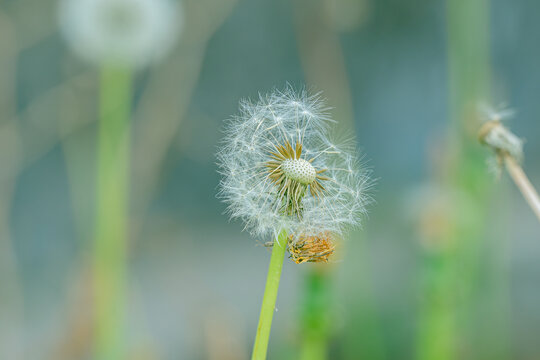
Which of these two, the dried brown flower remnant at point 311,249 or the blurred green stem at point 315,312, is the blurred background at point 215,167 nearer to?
the blurred green stem at point 315,312

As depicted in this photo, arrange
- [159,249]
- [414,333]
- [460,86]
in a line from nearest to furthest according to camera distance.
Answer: [460,86], [414,333], [159,249]

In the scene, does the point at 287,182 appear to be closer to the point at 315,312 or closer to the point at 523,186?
the point at 523,186

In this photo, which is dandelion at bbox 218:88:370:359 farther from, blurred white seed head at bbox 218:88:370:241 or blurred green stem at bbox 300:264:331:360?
blurred green stem at bbox 300:264:331:360

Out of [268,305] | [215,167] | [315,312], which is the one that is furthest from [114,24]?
[268,305]

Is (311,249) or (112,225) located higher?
(112,225)

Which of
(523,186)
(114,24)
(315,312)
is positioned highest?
(114,24)

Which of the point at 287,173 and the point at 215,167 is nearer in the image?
the point at 287,173

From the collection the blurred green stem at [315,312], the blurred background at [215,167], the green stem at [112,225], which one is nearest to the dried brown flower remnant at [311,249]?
the blurred green stem at [315,312]

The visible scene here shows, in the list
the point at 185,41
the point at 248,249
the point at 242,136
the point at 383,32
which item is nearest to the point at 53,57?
the point at 185,41

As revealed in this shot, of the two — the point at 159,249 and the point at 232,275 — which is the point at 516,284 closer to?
the point at 232,275
